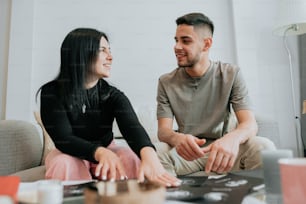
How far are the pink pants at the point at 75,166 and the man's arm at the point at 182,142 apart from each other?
0.36 feet

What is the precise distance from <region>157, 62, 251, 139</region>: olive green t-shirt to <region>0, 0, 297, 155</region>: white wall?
147 millimetres

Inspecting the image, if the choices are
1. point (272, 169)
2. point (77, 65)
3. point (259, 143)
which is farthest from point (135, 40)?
point (272, 169)

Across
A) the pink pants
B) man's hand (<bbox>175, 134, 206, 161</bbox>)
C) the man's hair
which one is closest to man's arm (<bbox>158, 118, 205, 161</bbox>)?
man's hand (<bbox>175, 134, 206, 161</bbox>)

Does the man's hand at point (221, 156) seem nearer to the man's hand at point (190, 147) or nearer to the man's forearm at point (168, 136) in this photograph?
the man's hand at point (190, 147)

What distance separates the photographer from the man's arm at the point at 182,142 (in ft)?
1.99

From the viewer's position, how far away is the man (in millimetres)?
762

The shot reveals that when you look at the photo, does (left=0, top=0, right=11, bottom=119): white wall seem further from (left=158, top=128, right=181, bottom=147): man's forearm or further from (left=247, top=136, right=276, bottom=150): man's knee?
(left=247, top=136, right=276, bottom=150): man's knee

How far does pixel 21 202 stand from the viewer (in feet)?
1.06

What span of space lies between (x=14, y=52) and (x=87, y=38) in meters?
0.46

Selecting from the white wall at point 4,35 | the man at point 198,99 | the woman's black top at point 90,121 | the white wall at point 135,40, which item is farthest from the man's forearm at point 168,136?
the white wall at point 4,35

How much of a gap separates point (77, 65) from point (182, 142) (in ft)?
1.15

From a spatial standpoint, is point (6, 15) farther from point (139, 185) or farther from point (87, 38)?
point (139, 185)

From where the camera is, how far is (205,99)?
0.85 m

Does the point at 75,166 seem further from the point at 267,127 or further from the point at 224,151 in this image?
the point at 267,127
